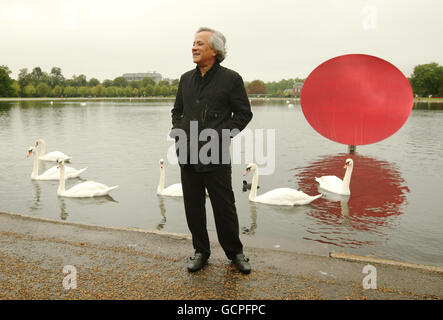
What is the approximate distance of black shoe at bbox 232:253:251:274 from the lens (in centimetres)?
425

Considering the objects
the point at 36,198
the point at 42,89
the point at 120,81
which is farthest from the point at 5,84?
the point at 36,198

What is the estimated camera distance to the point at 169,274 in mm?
4262

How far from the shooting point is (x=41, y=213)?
912 cm

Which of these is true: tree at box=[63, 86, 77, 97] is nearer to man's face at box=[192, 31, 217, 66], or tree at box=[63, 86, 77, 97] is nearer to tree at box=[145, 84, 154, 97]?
tree at box=[145, 84, 154, 97]

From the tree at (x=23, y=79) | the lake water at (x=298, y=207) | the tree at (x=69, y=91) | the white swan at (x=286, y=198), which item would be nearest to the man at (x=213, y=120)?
the lake water at (x=298, y=207)

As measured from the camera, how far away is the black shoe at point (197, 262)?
4.31 m

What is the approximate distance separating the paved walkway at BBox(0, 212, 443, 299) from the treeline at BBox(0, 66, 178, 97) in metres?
122

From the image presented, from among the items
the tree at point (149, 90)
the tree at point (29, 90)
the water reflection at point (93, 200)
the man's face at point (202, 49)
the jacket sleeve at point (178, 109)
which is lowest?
the water reflection at point (93, 200)

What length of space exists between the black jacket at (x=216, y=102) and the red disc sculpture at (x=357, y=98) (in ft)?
41.5

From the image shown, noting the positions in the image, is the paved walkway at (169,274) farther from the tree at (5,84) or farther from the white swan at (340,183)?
the tree at (5,84)

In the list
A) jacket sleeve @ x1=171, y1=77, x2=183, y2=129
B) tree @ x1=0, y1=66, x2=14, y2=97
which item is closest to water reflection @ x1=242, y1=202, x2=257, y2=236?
jacket sleeve @ x1=171, y1=77, x2=183, y2=129

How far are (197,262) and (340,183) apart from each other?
7.56 meters
